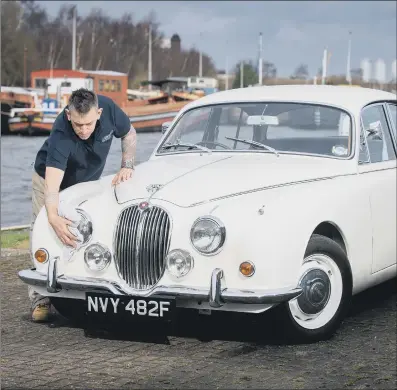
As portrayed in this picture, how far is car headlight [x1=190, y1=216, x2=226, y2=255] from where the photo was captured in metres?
6.14

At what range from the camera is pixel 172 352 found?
624 cm

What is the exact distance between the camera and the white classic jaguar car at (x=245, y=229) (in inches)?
242

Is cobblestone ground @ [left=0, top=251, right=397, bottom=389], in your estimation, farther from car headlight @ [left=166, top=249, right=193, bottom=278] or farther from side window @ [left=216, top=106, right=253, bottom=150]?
side window @ [left=216, top=106, right=253, bottom=150]

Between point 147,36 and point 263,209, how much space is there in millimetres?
92240

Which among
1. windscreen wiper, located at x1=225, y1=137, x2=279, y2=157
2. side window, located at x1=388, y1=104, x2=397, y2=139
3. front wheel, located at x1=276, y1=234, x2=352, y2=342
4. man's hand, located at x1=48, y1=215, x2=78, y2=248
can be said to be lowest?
front wheel, located at x1=276, y1=234, x2=352, y2=342

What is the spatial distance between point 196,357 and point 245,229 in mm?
866

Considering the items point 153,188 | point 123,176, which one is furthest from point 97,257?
point 123,176

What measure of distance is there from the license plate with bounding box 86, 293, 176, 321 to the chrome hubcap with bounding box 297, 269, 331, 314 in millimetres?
939

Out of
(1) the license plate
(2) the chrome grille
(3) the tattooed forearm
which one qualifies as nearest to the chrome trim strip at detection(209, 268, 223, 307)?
(1) the license plate

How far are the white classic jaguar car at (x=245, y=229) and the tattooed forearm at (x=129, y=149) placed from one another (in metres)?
0.13

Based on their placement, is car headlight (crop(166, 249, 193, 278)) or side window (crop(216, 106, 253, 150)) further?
side window (crop(216, 106, 253, 150))

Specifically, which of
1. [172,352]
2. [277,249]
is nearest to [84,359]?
[172,352]


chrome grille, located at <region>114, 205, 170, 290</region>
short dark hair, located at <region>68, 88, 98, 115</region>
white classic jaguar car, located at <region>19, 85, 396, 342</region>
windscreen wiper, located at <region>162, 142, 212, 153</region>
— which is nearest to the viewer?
white classic jaguar car, located at <region>19, 85, 396, 342</region>

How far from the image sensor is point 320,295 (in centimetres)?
655
